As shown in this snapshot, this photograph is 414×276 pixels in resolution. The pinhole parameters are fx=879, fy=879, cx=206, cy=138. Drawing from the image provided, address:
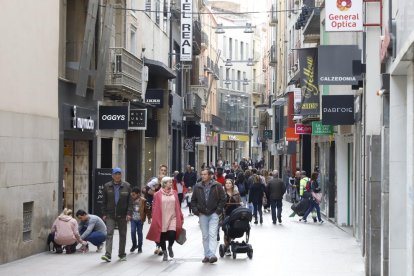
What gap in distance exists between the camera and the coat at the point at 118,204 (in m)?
17.2

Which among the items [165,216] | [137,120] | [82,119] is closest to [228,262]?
[165,216]

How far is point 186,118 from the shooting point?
5112 centimetres

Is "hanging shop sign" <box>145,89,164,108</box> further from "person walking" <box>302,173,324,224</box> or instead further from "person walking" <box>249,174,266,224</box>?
"person walking" <box>302,173,324,224</box>

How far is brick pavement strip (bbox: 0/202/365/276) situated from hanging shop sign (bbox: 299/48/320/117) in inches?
273

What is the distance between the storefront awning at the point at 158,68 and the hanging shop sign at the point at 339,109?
1144 cm

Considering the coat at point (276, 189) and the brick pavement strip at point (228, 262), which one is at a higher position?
the coat at point (276, 189)

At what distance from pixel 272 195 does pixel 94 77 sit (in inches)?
295

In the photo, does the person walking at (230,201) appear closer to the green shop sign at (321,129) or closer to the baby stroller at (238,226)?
the baby stroller at (238,226)

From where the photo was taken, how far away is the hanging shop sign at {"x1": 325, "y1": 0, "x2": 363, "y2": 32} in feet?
57.4

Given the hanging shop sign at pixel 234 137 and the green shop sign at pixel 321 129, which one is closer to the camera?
the green shop sign at pixel 321 129

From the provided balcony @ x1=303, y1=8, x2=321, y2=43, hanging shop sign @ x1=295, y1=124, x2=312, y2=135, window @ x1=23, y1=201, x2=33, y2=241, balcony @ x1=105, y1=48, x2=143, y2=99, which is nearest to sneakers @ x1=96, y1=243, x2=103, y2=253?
window @ x1=23, y1=201, x2=33, y2=241

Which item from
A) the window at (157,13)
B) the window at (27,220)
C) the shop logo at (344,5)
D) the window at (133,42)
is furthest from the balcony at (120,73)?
the window at (157,13)

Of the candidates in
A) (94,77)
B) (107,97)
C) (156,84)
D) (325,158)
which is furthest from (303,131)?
(94,77)

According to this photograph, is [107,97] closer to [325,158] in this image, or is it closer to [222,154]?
[325,158]
